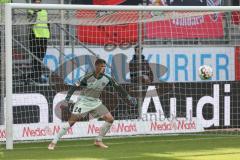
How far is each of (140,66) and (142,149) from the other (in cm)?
453

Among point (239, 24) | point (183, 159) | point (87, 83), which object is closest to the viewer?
point (183, 159)

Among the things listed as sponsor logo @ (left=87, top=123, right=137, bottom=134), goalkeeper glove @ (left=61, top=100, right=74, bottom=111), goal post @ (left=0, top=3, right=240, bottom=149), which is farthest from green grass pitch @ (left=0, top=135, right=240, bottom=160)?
goalkeeper glove @ (left=61, top=100, right=74, bottom=111)

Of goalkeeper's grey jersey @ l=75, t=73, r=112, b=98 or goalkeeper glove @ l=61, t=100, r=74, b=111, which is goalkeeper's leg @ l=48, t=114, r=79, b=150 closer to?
goalkeeper's grey jersey @ l=75, t=73, r=112, b=98

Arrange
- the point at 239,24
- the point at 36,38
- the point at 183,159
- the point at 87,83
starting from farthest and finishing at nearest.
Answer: the point at 239,24
the point at 36,38
the point at 87,83
the point at 183,159

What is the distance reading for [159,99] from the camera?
2047 centimetres

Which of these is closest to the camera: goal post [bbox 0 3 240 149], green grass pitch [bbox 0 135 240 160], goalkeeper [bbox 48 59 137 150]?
green grass pitch [bbox 0 135 240 160]

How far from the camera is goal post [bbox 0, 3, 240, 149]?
18.9 meters

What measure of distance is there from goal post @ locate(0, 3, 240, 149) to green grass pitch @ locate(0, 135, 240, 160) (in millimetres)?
767

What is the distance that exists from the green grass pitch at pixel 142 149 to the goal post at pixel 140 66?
0.77 metres

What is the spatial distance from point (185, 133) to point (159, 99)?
41.7 inches

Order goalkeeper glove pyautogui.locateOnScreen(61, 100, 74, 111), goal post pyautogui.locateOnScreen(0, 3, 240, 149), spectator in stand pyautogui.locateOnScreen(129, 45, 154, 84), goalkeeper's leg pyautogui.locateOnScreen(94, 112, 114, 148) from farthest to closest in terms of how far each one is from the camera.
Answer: spectator in stand pyautogui.locateOnScreen(129, 45, 154, 84) → goalkeeper glove pyautogui.locateOnScreen(61, 100, 74, 111) → goal post pyautogui.locateOnScreen(0, 3, 240, 149) → goalkeeper's leg pyautogui.locateOnScreen(94, 112, 114, 148)

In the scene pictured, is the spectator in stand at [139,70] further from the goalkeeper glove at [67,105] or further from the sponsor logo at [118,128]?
the goalkeeper glove at [67,105]

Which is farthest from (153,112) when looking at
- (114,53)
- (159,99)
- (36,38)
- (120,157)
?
(120,157)

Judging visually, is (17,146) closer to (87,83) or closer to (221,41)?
(87,83)
